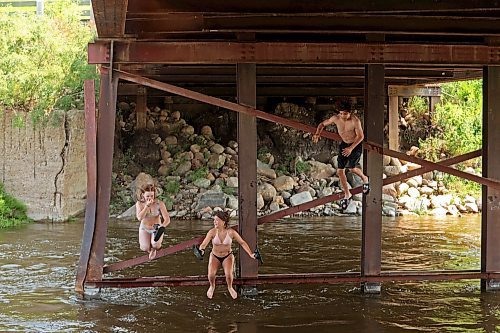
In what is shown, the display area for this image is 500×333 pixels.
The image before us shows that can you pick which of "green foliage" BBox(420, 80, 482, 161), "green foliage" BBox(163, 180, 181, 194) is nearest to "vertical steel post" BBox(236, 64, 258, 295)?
"green foliage" BBox(163, 180, 181, 194)

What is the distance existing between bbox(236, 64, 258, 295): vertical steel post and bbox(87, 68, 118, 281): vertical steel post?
170 cm

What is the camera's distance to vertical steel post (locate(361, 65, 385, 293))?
9766 millimetres

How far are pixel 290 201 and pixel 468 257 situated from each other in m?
7.47

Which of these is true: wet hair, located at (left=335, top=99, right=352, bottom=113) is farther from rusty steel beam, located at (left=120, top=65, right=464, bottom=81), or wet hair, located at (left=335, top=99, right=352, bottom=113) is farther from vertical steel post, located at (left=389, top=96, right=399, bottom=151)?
vertical steel post, located at (left=389, top=96, right=399, bottom=151)

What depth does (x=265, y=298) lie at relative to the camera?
33.4 feet

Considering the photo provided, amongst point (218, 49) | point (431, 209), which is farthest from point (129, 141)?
point (218, 49)

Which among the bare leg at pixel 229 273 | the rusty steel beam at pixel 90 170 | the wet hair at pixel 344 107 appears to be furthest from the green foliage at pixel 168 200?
the bare leg at pixel 229 273

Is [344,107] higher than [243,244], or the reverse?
[344,107]

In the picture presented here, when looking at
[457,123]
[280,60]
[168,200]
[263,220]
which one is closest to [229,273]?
[263,220]

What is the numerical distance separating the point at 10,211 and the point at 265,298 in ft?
34.0

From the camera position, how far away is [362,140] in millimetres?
9695

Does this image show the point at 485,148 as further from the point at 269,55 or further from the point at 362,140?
the point at 269,55

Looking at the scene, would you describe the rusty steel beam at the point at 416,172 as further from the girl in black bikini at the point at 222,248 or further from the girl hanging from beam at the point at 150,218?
the girl hanging from beam at the point at 150,218

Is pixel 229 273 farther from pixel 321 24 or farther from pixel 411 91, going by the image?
pixel 411 91
